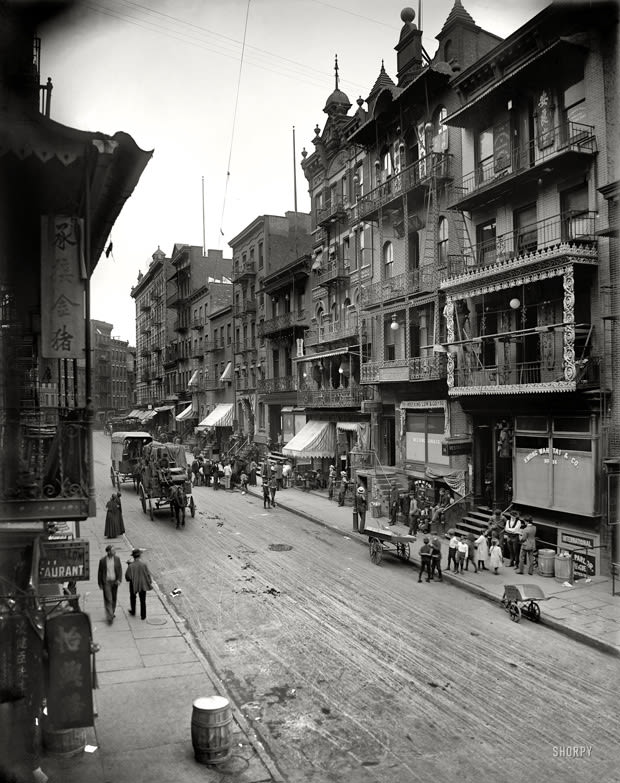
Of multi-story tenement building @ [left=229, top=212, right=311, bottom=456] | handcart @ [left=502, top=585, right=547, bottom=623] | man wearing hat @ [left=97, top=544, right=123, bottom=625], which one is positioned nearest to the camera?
man wearing hat @ [left=97, top=544, right=123, bottom=625]

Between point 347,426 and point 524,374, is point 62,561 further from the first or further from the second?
point 347,426

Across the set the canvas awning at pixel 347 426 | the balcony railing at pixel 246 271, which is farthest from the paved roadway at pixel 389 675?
the balcony railing at pixel 246 271

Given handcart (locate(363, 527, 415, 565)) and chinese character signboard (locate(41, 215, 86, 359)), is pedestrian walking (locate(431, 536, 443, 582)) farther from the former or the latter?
chinese character signboard (locate(41, 215, 86, 359))

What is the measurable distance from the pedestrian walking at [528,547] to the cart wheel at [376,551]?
403cm

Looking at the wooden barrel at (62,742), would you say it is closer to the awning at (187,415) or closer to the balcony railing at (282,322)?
the balcony railing at (282,322)

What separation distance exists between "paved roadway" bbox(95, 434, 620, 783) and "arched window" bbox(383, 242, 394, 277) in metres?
15.3

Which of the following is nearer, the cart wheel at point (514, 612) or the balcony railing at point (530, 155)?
the cart wheel at point (514, 612)

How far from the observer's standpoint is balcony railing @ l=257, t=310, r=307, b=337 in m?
40.0

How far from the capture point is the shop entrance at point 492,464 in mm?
21859

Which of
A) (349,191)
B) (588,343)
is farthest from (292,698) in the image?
(349,191)

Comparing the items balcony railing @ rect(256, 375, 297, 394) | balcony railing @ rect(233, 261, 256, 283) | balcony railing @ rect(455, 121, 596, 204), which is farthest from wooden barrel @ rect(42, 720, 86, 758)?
balcony railing @ rect(233, 261, 256, 283)

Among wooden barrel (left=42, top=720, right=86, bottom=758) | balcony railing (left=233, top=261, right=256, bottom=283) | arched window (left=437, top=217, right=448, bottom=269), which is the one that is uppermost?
balcony railing (left=233, top=261, right=256, bottom=283)

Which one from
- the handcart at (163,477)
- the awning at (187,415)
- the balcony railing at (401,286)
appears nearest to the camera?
the balcony railing at (401,286)

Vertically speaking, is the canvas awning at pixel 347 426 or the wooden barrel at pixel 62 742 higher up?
the canvas awning at pixel 347 426
